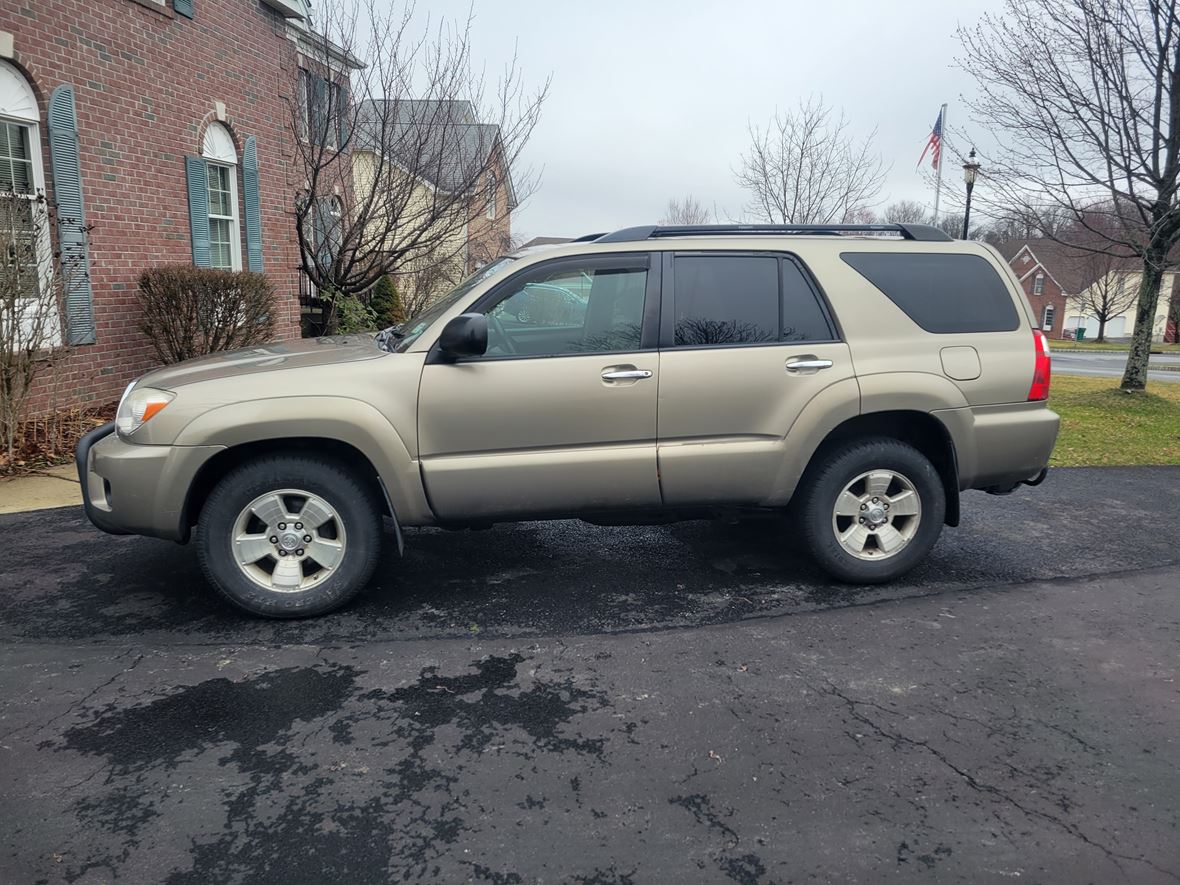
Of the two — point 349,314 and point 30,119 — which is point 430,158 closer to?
point 349,314

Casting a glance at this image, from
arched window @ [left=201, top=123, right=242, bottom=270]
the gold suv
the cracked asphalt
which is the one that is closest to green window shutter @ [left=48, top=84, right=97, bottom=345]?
arched window @ [left=201, top=123, right=242, bottom=270]

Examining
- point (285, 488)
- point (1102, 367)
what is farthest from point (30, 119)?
point (1102, 367)

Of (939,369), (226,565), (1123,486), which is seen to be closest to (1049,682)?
(939,369)

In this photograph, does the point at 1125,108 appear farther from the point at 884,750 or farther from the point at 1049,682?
the point at 884,750

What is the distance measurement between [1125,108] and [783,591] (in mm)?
9330

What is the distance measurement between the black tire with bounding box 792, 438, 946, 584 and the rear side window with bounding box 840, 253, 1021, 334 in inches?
29.2

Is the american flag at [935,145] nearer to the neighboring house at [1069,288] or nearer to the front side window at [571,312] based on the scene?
the front side window at [571,312]

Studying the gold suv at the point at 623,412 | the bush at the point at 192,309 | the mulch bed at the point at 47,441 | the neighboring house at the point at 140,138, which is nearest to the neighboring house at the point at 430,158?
the neighboring house at the point at 140,138

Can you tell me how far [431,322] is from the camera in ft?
14.5

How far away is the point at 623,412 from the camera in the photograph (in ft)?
14.1

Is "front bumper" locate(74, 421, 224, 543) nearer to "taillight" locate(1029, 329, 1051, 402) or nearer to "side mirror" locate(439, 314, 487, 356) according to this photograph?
"side mirror" locate(439, 314, 487, 356)

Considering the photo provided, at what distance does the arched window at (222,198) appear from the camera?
1170 centimetres

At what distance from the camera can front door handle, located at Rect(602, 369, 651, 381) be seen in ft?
14.1

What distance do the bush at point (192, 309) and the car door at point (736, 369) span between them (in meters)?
7.22
